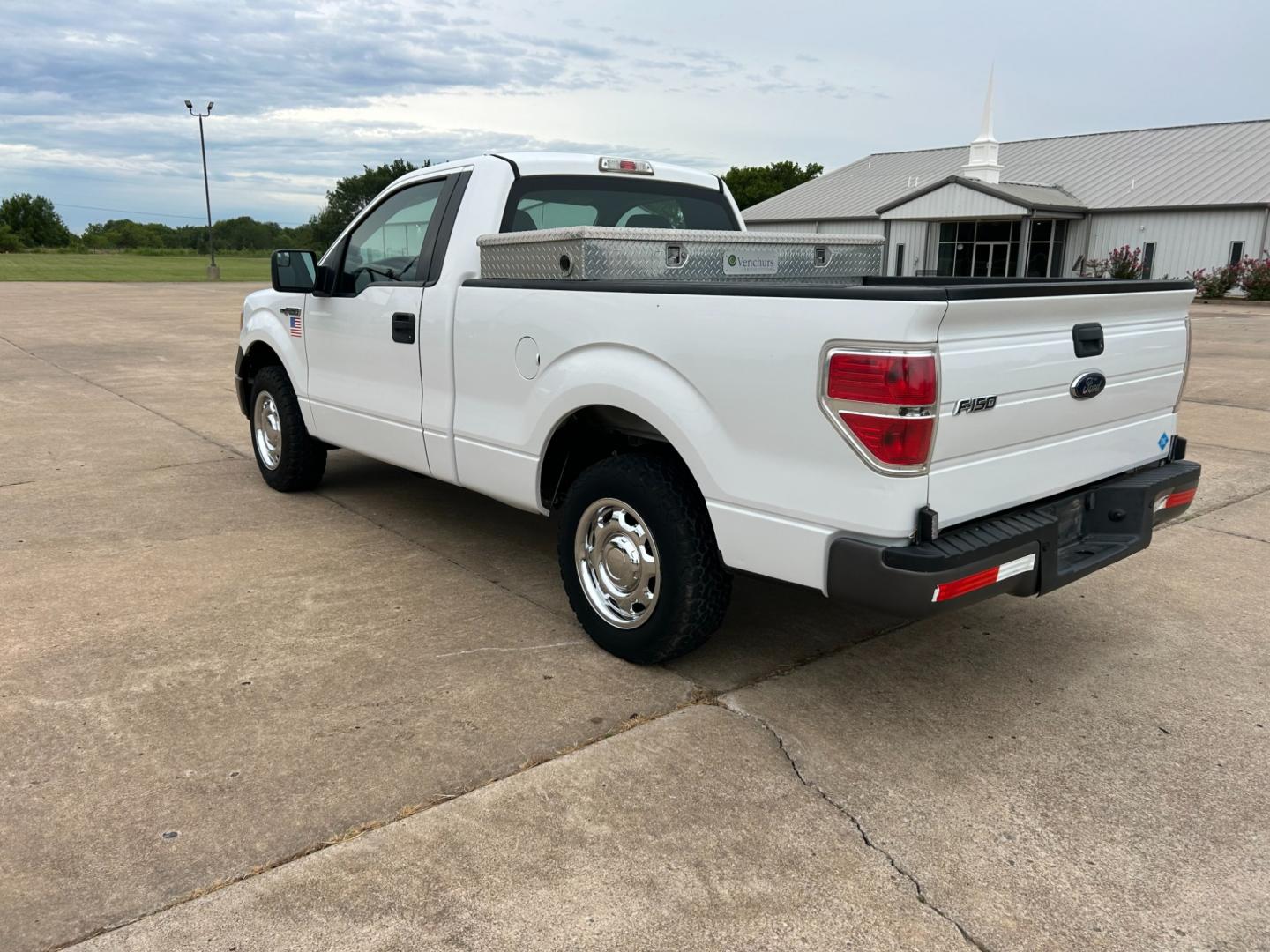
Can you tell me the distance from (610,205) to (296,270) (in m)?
1.70

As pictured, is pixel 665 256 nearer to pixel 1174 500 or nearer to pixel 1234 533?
pixel 1174 500

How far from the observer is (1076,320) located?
3.29 m

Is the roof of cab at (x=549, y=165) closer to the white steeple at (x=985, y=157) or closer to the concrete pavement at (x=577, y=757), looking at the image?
the concrete pavement at (x=577, y=757)

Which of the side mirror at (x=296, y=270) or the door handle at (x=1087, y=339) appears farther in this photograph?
the side mirror at (x=296, y=270)

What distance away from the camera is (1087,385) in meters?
3.36

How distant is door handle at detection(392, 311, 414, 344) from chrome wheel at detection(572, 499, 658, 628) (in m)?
1.43

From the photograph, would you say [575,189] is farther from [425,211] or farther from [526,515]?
[526,515]

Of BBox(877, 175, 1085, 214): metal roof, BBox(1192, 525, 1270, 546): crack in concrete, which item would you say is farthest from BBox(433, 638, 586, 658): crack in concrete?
BBox(877, 175, 1085, 214): metal roof

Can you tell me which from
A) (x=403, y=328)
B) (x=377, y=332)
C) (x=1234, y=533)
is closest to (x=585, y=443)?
(x=403, y=328)

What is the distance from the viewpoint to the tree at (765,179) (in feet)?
234

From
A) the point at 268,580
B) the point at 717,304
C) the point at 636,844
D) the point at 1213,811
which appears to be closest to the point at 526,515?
the point at 268,580

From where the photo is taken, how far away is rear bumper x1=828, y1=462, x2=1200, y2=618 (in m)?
2.90

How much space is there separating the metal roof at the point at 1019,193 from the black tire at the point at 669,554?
112ft

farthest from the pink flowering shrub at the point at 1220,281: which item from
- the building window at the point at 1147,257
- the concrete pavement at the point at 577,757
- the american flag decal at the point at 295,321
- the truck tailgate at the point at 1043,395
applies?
the american flag decal at the point at 295,321
